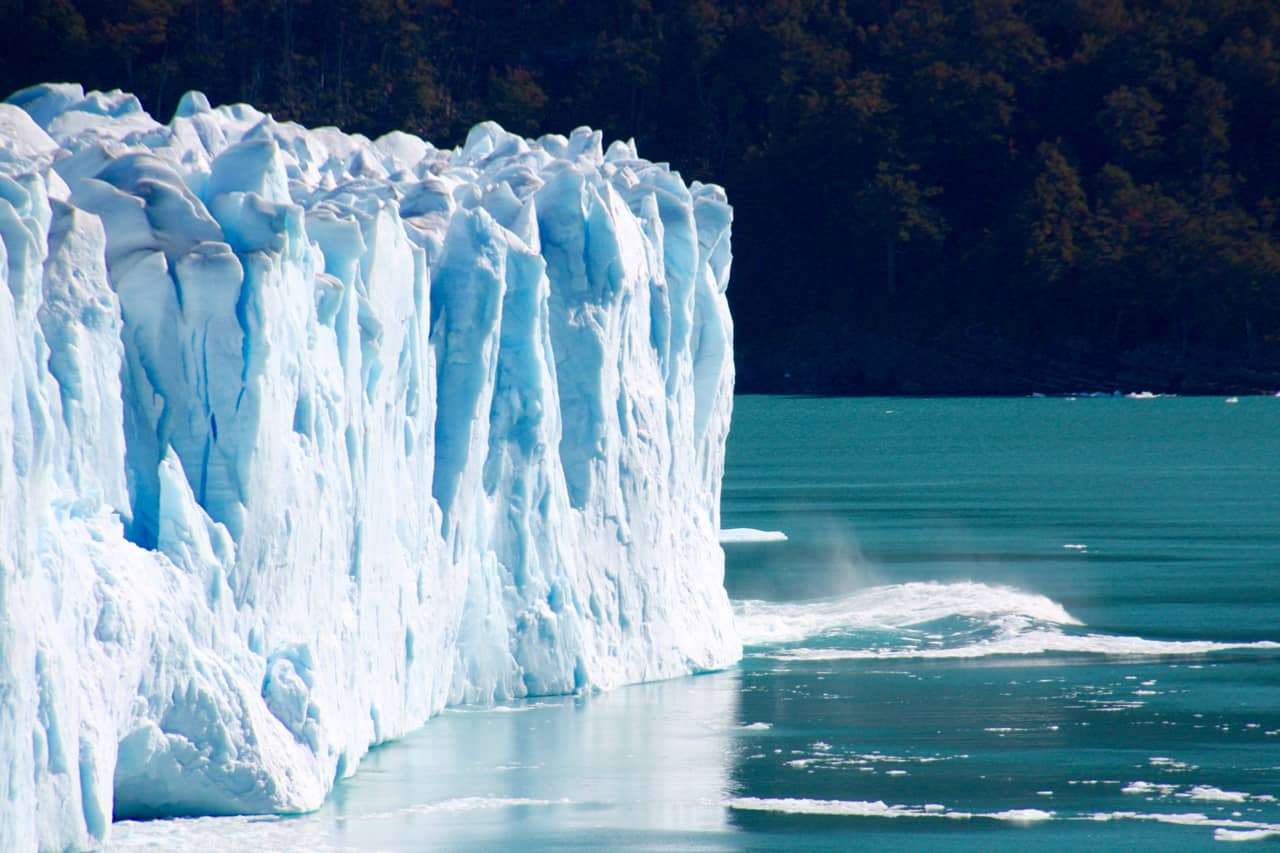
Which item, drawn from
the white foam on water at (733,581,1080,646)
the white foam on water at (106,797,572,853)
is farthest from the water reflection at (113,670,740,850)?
the white foam on water at (733,581,1080,646)

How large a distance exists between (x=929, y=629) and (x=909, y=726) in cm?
484

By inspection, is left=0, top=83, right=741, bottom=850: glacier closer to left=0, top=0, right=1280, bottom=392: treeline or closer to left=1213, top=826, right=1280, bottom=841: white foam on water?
left=1213, top=826, right=1280, bottom=841: white foam on water

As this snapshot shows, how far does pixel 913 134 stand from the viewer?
75750 mm

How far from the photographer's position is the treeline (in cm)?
7275

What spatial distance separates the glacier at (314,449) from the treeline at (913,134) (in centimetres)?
5604

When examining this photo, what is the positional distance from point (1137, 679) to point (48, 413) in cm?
1001

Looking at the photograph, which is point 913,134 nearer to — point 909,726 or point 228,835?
point 909,726

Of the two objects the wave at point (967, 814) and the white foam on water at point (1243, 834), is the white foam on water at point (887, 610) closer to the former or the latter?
the wave at point (967, 814)

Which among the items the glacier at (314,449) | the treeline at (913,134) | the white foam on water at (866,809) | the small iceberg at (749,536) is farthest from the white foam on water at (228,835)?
the treeline at (913,134)

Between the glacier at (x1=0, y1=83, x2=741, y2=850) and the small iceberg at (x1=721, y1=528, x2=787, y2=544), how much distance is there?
30.7ft

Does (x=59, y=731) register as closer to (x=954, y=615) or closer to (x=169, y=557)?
(x=169, y=557)

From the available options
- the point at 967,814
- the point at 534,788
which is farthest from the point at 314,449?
the point at 967,814

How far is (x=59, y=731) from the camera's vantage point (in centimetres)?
898

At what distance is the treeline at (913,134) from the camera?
2864 inches
